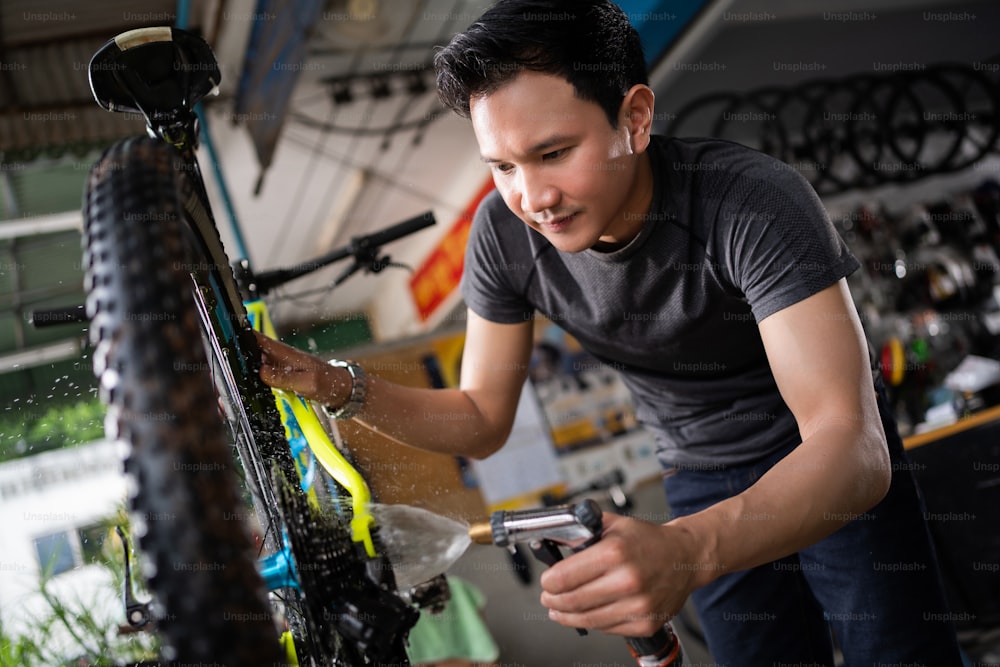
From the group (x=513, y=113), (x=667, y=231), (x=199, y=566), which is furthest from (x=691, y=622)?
(x=199, y=566)

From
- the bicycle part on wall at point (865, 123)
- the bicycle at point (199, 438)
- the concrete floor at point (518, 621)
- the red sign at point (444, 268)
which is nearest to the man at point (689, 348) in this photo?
the bicycle at point (199, 438)

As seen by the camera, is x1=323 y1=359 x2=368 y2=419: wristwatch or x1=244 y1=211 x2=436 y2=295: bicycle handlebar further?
x1=244 y1=211 x2=436 y2=295: bicycle handlebar

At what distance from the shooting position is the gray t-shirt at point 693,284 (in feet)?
3.53

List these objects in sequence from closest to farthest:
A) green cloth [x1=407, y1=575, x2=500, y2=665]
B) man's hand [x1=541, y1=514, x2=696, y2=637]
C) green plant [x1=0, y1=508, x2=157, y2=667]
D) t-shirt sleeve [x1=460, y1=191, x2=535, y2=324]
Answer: man's hand [x1=541, y1=514, x2=696, y2=637] < t-shirt sleeve [x1=460, y1=191, x2=535, y2=324] < green plant [x1=0, y1=508, x2=157, y2=667] < green cloth [x1=407, y1=575, x2=500, y2=665]

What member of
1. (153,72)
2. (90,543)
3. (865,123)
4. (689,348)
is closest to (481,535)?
(689,348)

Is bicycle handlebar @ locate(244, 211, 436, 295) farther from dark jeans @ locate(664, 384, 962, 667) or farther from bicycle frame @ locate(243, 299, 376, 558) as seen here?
dark jeans @ locate(664, 384, 962, 667)

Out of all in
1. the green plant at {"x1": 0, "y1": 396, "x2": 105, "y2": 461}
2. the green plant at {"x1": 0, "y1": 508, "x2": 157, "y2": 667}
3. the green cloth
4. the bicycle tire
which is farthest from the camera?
the green cloth

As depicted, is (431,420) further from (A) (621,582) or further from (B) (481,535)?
(A) (621,582)

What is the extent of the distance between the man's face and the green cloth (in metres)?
1.32

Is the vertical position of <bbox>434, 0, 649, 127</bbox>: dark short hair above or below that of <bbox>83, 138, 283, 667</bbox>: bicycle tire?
above

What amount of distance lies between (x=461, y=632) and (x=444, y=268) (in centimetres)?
480

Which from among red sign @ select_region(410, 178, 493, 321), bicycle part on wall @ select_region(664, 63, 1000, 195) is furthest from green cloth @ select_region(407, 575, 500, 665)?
red sign @ select_region(410, 178, 493, 321)

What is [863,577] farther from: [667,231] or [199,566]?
[199,566]

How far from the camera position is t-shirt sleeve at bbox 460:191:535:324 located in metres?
1.39
